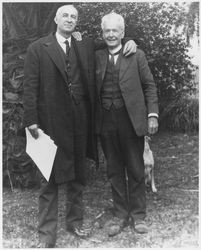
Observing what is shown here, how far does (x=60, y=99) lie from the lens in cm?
367

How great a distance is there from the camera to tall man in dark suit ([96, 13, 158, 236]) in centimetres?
381

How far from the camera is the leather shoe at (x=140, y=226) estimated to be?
3.97 m

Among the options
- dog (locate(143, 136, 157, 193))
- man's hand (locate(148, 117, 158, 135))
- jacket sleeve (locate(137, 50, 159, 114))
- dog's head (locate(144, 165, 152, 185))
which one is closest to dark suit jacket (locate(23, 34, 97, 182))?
jacket sleeve (locate(137, 50, 159, 114))

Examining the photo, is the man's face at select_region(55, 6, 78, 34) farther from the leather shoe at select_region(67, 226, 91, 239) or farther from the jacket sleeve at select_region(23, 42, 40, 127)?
the leather shoe at select_region(67, 226, 91, 239)

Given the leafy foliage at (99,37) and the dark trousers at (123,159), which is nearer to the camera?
the dark trousers at (123,159)

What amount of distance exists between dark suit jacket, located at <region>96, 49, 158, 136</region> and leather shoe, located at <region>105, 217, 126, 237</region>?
0.93 meters

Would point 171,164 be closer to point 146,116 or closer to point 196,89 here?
point 146,116

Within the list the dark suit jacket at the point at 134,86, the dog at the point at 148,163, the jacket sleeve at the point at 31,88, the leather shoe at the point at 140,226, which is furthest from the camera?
A: the dog at the point at 148,163

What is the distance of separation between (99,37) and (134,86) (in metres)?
2.97

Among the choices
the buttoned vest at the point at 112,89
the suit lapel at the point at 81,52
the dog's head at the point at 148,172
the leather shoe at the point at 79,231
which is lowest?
the leather shoe at the point at 79,231

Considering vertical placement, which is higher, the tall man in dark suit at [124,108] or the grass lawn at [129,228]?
the tall man in dark suit at [124,108]

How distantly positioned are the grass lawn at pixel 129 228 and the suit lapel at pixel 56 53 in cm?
158

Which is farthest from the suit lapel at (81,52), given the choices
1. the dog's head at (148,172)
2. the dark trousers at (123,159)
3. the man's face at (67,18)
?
the dog's head at (148,172)

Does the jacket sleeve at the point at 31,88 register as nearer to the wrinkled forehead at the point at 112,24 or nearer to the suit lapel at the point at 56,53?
the suit lapel at the point at 56,53
